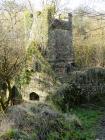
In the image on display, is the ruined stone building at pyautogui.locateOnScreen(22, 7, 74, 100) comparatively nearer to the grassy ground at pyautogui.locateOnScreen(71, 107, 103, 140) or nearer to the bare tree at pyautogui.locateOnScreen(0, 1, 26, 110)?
the bare tree at pyautogui.locateOnScreen(0, 1, 26, 110)

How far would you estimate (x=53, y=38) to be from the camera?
59.8ft

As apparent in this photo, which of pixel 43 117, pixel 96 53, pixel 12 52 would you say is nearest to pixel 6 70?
pixel 12 52

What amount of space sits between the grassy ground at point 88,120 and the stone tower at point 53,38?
2636 mm

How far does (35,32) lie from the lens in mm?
18266

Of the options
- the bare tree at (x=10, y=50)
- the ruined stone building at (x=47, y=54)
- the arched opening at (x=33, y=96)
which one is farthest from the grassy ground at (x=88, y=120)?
the bare tree at (x=10, y=50)

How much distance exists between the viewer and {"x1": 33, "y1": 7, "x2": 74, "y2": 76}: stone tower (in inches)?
707

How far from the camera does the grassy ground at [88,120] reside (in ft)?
40.3

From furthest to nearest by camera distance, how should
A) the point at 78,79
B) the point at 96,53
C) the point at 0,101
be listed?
the point at 96,53, the point at 78,79, the point at 0,101

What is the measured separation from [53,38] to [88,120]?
5.58m

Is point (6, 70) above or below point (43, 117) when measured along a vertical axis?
above

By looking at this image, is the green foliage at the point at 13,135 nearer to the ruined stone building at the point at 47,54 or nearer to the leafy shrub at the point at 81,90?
the leafy shrub at the point at 81,90

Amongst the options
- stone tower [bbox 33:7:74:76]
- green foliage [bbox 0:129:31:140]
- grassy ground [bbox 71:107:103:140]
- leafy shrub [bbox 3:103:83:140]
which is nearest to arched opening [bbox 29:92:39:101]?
stone tower [bbox 33:7:74:76]

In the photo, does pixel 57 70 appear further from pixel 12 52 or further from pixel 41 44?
pixel 12 52

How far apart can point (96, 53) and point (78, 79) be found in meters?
8.92
